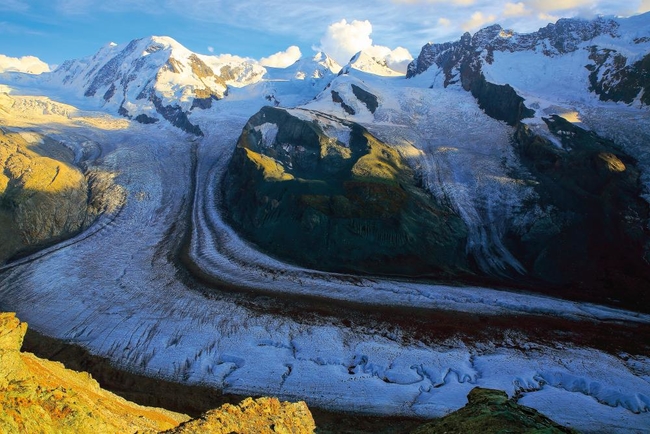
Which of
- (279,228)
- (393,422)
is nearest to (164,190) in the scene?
(279,228)

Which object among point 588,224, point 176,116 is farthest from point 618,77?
point 176,116

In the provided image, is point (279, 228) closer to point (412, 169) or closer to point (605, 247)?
point (412, 169)

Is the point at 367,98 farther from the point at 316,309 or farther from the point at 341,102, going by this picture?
the point at 316,309

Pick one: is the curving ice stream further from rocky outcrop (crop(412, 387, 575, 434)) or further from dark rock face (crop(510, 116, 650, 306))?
rocky outcrop (crop(412, 387, 575, 434))

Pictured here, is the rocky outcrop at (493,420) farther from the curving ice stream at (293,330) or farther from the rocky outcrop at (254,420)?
the curving ice stream at (293,330)

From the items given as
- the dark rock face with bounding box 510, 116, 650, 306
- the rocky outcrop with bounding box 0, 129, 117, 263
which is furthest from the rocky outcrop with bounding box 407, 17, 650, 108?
the rocky outcrop with bounding box 0, 129, 117, 263

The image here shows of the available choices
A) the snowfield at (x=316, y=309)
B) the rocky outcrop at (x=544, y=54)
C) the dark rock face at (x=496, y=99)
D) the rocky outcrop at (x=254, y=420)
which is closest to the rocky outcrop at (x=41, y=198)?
the snowfield at (x=316, y=309)

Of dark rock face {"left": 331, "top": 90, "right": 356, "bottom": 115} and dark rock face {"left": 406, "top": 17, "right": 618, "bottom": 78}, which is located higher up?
dark rock face {"left": 406, "top": 17, "right": 618, "bottom": 78}
